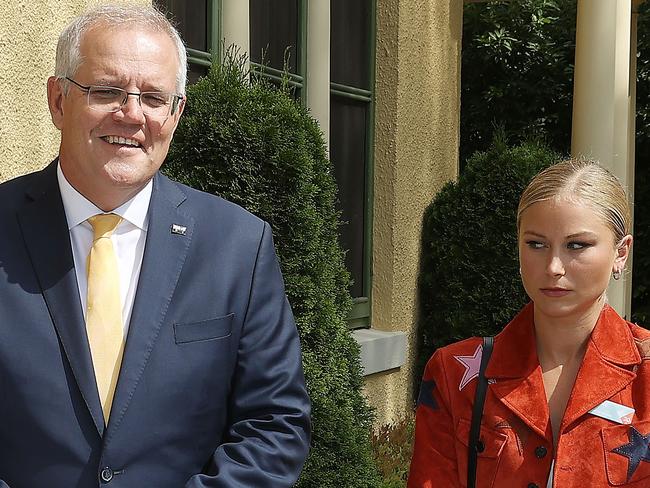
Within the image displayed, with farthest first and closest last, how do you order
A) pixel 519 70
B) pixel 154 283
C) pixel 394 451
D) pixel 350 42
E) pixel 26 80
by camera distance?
pixel 519 70, pixel 350 42, pixel 394 451, pixel 26 80, pixel 154 283

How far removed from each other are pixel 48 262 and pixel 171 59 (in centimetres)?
57

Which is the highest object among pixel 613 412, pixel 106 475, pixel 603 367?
pixel 603 367

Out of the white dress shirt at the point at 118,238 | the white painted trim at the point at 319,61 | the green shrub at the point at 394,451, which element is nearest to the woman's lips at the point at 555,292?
the white dress shirt at the point at 118,238

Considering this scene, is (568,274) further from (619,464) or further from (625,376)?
(619,464)

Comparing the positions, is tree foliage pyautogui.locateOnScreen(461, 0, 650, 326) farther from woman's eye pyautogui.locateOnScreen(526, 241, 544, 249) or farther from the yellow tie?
the yellow tie

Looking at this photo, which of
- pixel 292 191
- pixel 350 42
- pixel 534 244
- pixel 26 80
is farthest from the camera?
pixel 350 42

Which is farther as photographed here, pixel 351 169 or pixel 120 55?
pixel 351 169

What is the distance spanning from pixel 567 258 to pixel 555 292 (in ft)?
0.29

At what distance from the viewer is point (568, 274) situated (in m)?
2.59

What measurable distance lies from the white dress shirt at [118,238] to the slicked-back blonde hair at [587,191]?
0.98m

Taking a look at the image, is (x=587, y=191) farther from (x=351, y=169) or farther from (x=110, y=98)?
(x=351, y=169)

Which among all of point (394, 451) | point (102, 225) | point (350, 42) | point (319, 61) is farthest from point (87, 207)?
point (350, 42)

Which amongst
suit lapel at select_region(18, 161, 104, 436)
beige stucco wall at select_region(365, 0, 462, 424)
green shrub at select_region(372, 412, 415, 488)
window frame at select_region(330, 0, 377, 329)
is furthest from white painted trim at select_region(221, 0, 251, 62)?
suit lapel at select_region(18, 161, 104, 436)

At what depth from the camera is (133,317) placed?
2.49m
